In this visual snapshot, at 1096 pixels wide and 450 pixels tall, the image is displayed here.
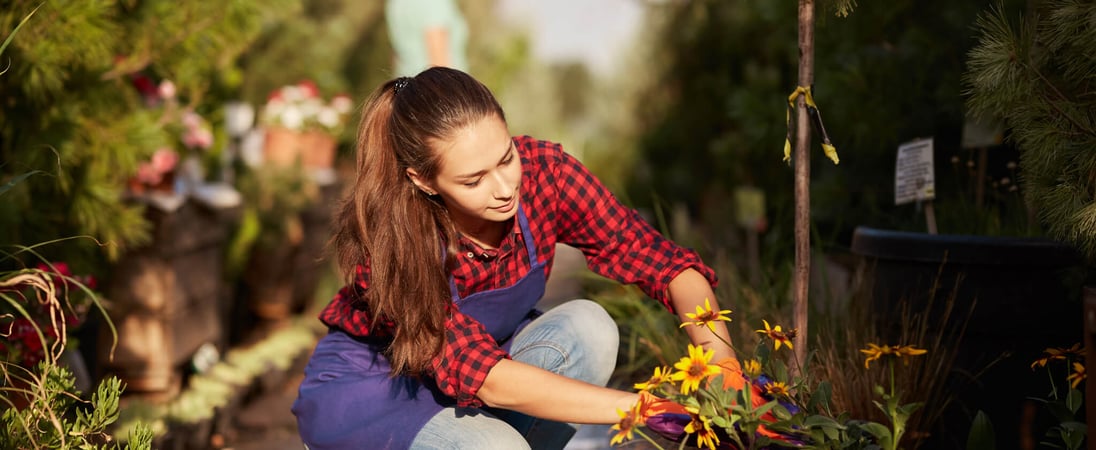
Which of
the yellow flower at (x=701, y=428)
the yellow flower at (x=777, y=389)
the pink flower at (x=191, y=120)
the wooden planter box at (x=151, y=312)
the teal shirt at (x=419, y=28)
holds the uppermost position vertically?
the teal shirt at (x=419, y=28)

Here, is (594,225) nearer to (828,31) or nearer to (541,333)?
(541,333)

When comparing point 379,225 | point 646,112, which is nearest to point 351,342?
point 379,225

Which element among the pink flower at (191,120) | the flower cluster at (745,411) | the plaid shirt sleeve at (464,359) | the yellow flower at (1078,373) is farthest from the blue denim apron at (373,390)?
the pink flower at (191,120)

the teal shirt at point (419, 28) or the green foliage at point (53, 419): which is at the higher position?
the teal shirt at point (419, 28)

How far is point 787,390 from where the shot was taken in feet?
5.45

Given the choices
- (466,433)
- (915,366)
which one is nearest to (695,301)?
(466,433)

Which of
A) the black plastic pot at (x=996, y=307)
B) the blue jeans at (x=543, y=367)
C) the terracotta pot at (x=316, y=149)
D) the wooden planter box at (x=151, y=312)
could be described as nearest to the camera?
the blue jeans at (x=543, y=367)

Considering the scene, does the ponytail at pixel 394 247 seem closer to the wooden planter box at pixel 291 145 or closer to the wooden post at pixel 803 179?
the wooden post at pixel 803 179

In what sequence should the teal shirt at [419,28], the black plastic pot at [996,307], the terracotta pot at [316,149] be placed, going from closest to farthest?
the black plastic pot at [996,307], the teal shirt at [419,28], the terracotta pot at [316,149]

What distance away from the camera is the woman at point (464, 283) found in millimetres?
1878

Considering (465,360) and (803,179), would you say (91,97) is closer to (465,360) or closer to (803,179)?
(465,360)

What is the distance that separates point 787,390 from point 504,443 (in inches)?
20.5

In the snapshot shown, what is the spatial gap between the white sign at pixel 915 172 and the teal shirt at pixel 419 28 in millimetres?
2287

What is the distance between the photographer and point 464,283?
2117 millimetres
